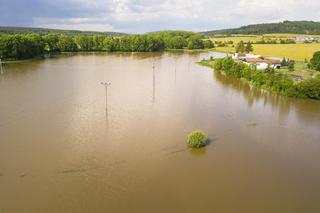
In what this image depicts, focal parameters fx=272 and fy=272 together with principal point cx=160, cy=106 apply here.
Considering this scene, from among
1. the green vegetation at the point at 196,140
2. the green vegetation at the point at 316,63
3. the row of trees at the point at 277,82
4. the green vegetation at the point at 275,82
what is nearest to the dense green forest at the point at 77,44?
the green vegetation at the point at 275,82

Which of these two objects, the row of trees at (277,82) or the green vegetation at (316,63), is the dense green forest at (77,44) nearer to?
the row of trees at (277,82)

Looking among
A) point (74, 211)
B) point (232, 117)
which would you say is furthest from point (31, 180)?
point (232, 117)

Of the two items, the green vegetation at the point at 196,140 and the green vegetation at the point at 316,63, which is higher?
the green vegetation at the point at 316,63

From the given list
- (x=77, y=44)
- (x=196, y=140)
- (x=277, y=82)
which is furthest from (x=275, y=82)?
(x=77, y=44)

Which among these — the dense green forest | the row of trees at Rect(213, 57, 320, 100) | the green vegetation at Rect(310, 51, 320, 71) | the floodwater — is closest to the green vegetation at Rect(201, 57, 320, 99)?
the row of trees at Rect(213, 57, 320, 100)

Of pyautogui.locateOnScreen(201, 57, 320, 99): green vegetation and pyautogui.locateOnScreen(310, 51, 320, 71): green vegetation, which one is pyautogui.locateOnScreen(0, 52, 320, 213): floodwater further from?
pyautogui.locateOnScreen(310, 51, 320, 71): green vegetation

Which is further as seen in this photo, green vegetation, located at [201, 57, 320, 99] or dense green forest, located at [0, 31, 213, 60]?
dense green forest, located at [0, 31, 213, 60]
